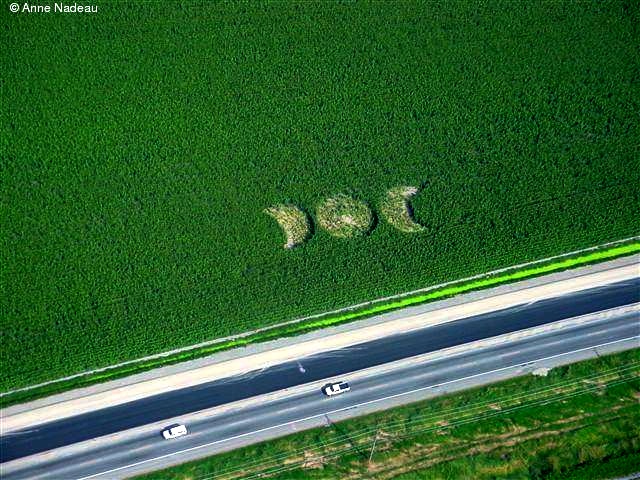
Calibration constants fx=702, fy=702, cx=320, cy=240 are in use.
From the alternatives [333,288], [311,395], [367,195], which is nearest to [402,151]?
[367,195]

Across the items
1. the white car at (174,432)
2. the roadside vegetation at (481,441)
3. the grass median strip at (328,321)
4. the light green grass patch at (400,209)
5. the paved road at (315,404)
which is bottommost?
the roadside vegetation at (481,441)

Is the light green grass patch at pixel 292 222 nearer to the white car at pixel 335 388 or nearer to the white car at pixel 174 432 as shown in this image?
the white car at pixel 335 388

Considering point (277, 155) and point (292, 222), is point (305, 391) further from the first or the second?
point (277, 155)

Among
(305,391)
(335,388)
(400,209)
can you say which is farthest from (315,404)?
(400,209)

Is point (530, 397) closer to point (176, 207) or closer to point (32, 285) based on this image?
point (176, 207)

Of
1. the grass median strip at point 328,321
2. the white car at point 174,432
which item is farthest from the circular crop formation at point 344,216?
the white car at point 174,432
